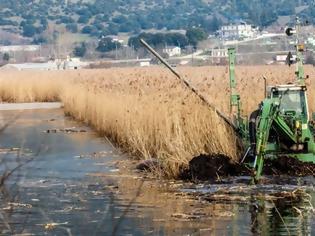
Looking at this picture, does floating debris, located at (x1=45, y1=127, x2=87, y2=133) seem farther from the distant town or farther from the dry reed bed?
the distant town

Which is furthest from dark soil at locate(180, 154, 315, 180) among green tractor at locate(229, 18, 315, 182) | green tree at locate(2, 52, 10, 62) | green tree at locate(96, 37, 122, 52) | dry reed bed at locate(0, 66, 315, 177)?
green tree at locate(2, 52, 10, 62)

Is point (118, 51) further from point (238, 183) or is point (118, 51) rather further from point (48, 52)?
point (238, 183)

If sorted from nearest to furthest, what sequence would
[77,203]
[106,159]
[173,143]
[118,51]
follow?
[77,203] → [173,143] → [106,159] → [118,51]

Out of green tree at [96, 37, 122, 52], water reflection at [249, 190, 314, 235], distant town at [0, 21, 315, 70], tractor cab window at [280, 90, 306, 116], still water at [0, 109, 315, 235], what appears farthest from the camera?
green tree at [96, 37, 122, 52]

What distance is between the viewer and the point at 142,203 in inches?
589

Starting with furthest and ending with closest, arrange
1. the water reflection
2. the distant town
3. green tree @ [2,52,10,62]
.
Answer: green tree @ [2,52,10,62] < the distant town < the water reflection

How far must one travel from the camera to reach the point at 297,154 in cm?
1711

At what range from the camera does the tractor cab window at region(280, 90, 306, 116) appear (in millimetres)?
17359

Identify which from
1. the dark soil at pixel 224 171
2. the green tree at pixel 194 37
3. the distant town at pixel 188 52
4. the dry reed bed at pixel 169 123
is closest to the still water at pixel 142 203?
the dark soil at pixel 224 171

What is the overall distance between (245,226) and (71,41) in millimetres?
172854

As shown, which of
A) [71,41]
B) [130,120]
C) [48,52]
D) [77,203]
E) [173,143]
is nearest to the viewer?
[77,203]

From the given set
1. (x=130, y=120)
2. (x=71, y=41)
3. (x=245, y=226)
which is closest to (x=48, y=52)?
(x=71, y=41)

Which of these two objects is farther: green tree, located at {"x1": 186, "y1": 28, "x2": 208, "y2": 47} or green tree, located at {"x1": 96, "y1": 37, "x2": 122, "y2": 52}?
green tree, located at {"x1": 96, "y1": 37, "x2": 122, "y2": 52}

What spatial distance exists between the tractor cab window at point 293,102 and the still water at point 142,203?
1276 millimetres
